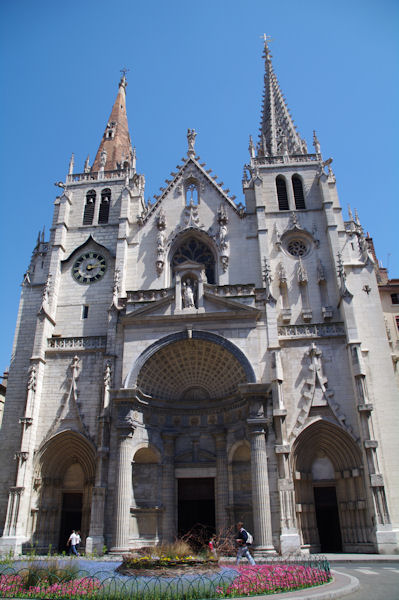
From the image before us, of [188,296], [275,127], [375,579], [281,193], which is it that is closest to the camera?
[375,579]

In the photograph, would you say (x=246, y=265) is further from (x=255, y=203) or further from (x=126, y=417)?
(x=126, y=417)

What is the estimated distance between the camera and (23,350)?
24.3 m

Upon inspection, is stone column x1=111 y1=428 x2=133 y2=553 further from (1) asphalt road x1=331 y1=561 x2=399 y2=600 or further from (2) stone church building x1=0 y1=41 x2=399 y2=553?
(1) asphalt road x1=331 y1=561 x2=399 y2=600

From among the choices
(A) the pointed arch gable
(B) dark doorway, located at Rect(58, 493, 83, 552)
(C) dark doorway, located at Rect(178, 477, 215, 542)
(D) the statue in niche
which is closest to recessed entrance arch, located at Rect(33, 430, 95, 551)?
(B) dark doorway, located at Rect(58, 493, 83, 552)

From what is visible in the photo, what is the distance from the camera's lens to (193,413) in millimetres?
22281

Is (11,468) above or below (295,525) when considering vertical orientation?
above

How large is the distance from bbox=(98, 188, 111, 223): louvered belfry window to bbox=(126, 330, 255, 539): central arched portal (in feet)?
34.4

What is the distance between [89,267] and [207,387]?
9770 millimetres

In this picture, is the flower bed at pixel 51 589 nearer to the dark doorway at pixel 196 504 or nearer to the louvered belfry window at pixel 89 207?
the dark doorway at pixel 196 504

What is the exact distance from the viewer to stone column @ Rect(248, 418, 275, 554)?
57.0 feet

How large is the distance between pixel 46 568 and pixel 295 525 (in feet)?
35.6

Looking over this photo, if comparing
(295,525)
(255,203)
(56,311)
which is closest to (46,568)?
(295,525)

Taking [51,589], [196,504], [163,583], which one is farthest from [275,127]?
[51,589]

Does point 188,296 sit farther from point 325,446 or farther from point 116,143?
point 116,143
